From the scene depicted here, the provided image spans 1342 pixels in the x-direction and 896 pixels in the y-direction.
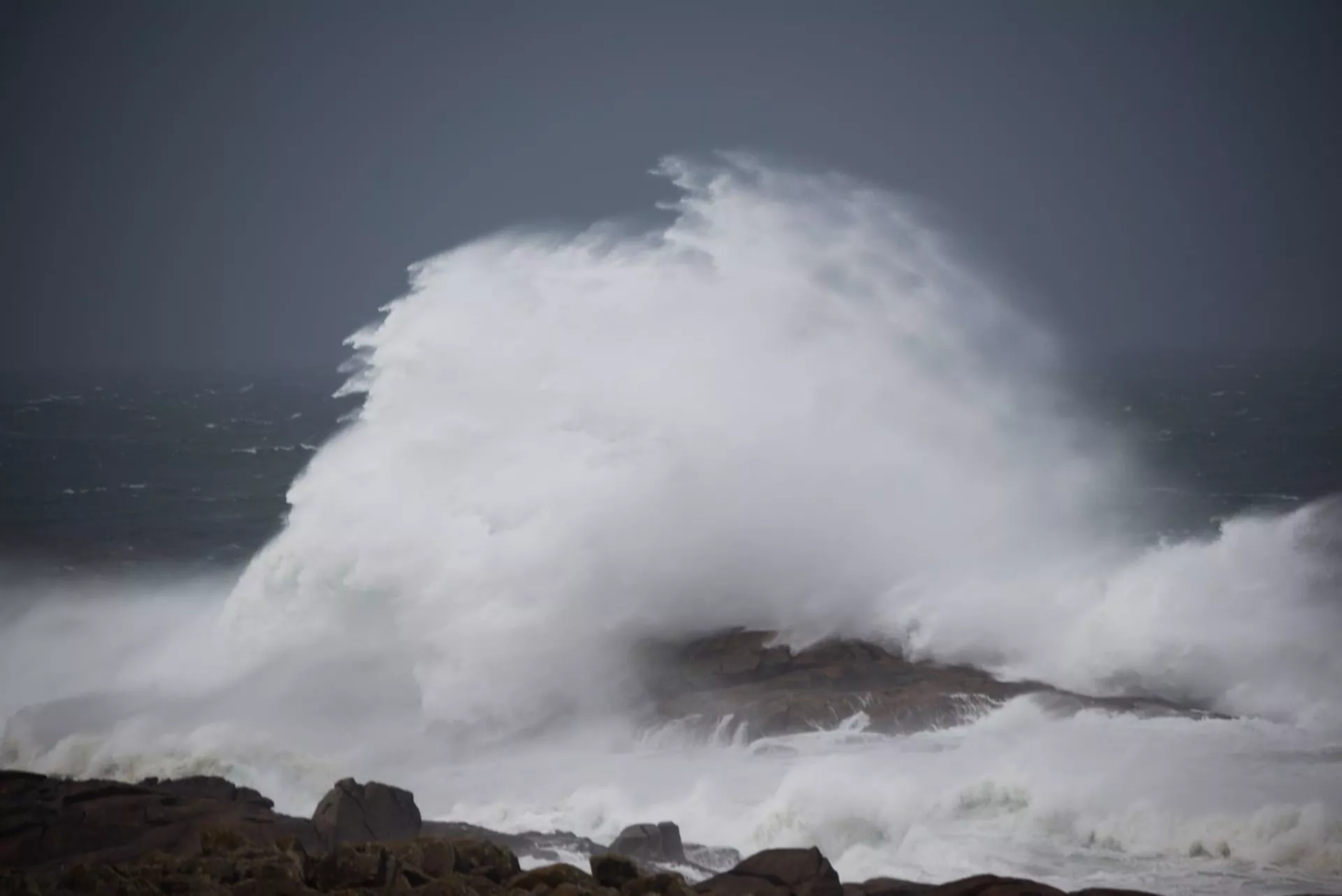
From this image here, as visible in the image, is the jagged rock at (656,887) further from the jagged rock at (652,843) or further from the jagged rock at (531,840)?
the jagged rock at (531,840)

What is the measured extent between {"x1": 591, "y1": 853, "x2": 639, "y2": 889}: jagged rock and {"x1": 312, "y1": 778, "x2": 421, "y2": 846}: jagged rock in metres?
2.75

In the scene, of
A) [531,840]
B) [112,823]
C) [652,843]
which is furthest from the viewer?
[531,840]

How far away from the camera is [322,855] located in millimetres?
10008

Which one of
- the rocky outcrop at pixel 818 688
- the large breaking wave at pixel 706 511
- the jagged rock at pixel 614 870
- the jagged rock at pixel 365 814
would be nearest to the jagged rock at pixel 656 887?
the jagged rock at pixel 614 870

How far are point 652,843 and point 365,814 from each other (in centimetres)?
320

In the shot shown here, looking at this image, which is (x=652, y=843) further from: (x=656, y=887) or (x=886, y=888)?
(x=886, y=888)

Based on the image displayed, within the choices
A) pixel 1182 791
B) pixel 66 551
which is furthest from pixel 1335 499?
pixel 66 551

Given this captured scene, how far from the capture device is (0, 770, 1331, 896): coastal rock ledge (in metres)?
9.17

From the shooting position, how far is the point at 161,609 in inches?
971

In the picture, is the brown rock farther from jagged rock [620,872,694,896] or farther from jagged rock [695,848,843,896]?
jagged rock [695,848,843,896]

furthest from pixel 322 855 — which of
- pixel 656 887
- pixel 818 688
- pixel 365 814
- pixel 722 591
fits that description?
pixel 722 591

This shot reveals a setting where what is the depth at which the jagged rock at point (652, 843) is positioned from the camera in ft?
38.9

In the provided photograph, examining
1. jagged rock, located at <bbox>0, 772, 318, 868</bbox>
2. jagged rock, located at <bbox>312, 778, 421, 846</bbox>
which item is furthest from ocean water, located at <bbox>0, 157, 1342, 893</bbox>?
jagged rock, located at <bbox>0, 772, 318, 868</bbox>

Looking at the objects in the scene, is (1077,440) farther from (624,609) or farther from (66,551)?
(66,551)
